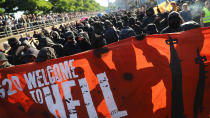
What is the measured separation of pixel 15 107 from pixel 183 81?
2.72m

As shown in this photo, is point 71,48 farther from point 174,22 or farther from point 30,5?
point 30,5

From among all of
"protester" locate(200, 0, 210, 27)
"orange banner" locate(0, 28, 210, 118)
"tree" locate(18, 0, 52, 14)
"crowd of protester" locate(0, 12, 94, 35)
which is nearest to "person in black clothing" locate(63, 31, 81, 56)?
"orange banner" locate(0, 28, 210, 118)

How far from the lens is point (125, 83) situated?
2746 millimetres

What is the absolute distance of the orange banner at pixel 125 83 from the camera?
105 inches

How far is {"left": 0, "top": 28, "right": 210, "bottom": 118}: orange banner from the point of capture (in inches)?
105

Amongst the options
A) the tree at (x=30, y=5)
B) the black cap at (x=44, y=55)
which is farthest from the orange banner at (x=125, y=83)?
the tree at (x=30, y=5)

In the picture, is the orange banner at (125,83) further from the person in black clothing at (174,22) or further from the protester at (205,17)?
the protester at (205,17)

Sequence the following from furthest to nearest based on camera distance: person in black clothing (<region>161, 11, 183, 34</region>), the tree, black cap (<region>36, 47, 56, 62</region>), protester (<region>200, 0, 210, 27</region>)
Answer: the tree
protester (<region>200, 0, 210, 27</region>)
person in black clothing (<region>161, 11, 183, 34</region>)
black cap (<region>36, 47, 56, 62</region>)

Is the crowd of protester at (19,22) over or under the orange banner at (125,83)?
over

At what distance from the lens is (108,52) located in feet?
9.50

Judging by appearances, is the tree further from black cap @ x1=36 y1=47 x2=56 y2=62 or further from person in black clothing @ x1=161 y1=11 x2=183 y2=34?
person in black clothing @ x1=161 y1=11 x2=183 y2=34

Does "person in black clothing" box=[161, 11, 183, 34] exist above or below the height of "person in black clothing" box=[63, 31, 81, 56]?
above

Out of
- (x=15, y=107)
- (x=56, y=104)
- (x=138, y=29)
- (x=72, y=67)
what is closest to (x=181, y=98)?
(x=72, y=67)

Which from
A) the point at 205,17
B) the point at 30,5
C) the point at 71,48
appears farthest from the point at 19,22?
the point at 205,17
